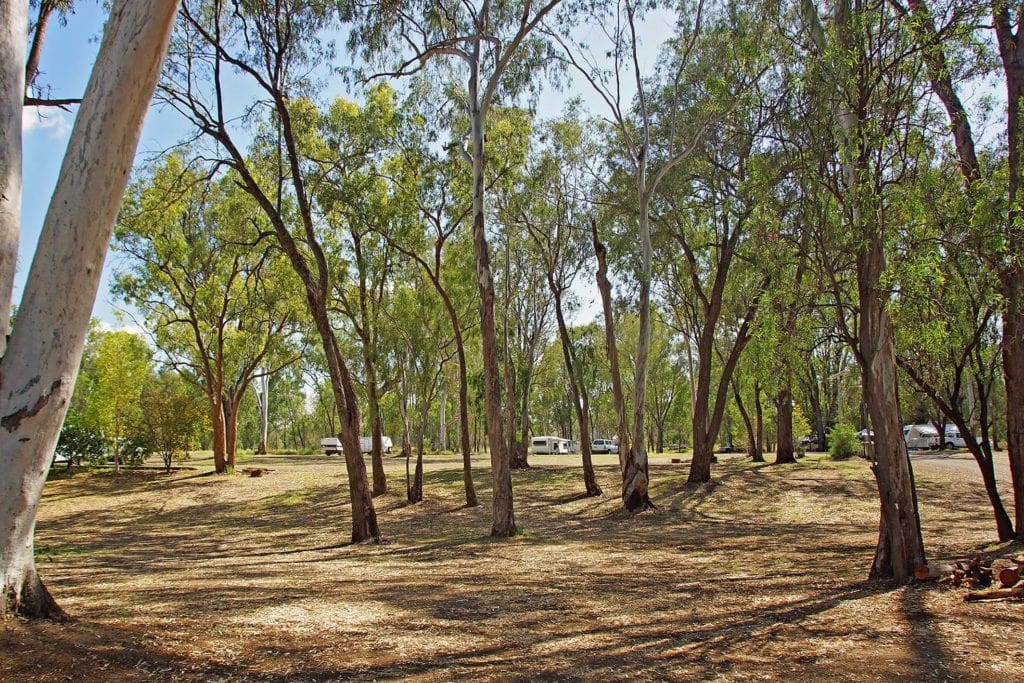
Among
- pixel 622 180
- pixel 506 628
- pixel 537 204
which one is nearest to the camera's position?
pixel 506 628

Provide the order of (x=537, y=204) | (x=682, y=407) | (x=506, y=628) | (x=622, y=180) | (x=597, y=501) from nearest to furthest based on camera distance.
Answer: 1. (x=506, y=628)
2. (x=597, y=501)
3. (x=622, y=180)
4. (x=537, y=204)
5. (x=682, y=407)

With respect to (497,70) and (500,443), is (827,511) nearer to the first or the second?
(500,443)

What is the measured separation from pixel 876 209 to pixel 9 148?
7.94 m

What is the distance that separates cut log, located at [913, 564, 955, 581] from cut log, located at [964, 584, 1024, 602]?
2.46 ft

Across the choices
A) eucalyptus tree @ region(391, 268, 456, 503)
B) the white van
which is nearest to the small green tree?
eucalyptus tree @ region(391, 268, 456, 503)

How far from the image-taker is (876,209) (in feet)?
24.0

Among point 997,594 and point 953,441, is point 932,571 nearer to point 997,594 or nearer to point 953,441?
point 997,594

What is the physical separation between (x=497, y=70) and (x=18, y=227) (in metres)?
10.5

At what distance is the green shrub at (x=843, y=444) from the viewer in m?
29.2

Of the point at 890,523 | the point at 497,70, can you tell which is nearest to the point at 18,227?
the point at 890,523

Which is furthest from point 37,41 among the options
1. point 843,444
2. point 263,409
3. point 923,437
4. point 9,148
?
point 923,437

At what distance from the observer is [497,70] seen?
1350 cm

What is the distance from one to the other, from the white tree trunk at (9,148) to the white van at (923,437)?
46335mm

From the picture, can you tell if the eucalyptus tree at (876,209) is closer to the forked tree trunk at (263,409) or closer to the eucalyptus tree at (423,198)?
the eucalyptus tree at (423,198)
